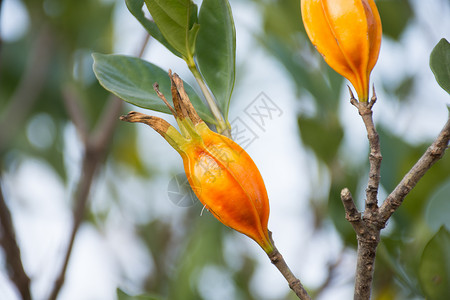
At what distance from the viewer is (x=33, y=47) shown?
1581mm

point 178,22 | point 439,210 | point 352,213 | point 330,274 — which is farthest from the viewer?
point 330,274

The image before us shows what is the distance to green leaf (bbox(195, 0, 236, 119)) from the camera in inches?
25.7

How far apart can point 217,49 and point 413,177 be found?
31 cm

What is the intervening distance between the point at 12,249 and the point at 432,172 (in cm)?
83

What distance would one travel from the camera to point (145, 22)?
0.66m

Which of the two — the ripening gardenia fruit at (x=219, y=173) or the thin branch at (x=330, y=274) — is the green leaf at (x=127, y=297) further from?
the thin branch at (x=330, y=274)

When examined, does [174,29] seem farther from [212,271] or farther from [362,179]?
[212,271]

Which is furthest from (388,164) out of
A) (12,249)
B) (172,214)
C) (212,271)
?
(172,214)

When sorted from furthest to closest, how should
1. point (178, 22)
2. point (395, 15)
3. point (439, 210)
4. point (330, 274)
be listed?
point (395, 15) → point (330, 274) → point (439, 210) → point (178, 22)

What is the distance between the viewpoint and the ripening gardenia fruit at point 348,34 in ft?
1.79

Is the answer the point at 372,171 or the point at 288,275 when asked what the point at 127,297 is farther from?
the point at 372,171

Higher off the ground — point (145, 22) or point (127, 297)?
point (145, 22)

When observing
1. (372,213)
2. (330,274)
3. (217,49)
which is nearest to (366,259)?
(372,213)

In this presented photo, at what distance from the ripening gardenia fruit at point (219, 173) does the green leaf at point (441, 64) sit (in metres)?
0.22
